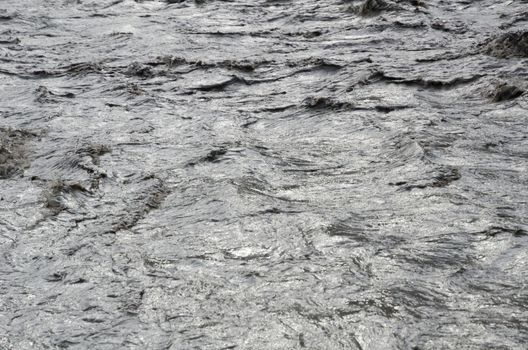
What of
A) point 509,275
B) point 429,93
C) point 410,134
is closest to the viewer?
point 509,275

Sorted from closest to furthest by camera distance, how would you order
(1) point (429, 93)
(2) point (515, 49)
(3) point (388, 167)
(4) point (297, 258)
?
1. (4) point (297, 258)
2. (3) point (388, 167)
3. (1) point (429, 93)
4. (2) point (515, 49)

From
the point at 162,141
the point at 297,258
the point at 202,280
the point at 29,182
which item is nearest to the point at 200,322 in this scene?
the point at 202,280

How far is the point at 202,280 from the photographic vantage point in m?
3.71

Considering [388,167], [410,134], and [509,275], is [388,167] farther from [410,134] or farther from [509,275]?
[509,275]

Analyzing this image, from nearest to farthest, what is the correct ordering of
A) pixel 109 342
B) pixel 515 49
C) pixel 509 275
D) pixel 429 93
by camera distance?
1. pixel 109 342
2. pixel 509 275
3. pixel 429 93
4. pixel 515 49

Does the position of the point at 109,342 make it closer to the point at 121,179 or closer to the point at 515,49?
the point at 121,179

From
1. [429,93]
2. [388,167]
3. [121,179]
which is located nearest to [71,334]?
[121,179]

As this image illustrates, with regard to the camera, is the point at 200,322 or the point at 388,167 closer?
the point at 200,322

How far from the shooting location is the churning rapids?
3375mm

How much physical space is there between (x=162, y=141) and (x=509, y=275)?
2.95 m

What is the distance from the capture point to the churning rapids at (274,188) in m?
3.38

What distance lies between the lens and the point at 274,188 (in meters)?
4.75

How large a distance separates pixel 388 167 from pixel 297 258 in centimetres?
132

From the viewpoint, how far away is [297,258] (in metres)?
3.85
